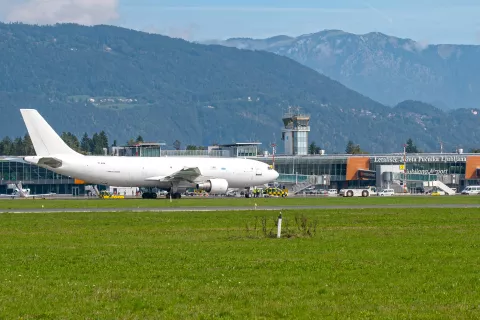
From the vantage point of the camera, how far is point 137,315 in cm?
2069

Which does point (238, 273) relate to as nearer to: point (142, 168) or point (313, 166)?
point (142, 168)

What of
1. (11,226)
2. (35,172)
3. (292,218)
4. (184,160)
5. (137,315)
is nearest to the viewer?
(137,315)

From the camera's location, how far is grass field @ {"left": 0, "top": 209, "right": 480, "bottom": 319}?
21.4 meters

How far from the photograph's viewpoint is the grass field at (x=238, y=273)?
70.2ft

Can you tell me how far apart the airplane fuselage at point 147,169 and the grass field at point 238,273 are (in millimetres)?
53405

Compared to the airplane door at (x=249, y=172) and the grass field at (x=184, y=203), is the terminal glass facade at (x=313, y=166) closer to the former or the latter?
Answer: the airplane door at (x=249, y=172)

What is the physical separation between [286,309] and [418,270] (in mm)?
7069

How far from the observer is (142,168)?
102 meters

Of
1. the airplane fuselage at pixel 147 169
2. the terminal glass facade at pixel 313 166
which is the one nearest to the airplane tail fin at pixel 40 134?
the airplane fuselage at pixel 147 169

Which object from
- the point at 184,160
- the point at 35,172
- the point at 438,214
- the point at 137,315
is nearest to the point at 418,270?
the point at 137,315

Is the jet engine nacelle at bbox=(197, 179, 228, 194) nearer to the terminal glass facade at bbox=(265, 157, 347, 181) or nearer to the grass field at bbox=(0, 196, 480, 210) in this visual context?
the grass field at bbox=(0, 196, 480, 210)

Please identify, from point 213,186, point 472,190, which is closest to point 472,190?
point 472,190

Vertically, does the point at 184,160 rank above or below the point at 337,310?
above

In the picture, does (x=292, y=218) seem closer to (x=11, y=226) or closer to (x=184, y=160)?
(x=11, y=226)
